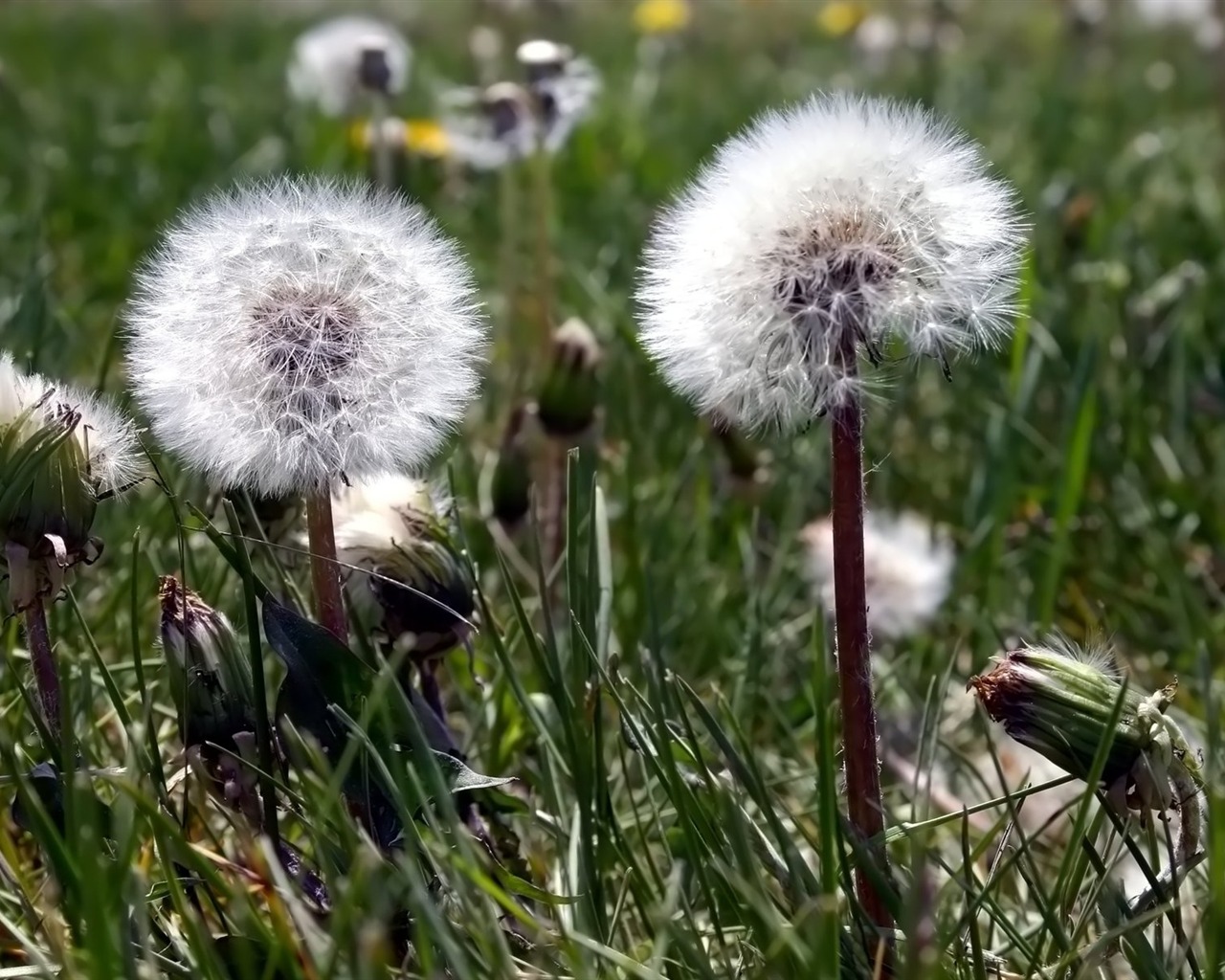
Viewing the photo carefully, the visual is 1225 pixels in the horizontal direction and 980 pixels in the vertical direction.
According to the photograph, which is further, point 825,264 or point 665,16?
point 665,16

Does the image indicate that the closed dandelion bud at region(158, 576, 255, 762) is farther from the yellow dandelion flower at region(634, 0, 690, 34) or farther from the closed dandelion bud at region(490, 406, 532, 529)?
the yellow dandelion flower at region(634, 0, 690, 34)

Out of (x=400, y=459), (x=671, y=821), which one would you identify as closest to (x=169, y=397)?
(x=400, y=459)

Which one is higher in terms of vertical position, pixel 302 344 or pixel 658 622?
pixel 302 344

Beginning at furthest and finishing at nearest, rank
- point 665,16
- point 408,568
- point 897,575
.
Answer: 1. point 665,16
2. point 897,575
3. point 408,568

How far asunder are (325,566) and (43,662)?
0.22 m

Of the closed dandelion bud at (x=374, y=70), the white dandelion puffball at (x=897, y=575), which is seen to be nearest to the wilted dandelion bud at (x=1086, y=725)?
the white dandelion puffball at (x=897, y=575)

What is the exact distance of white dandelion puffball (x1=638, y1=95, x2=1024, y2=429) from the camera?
3.36 ft

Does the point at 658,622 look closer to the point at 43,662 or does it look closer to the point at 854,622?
the point at 854,622

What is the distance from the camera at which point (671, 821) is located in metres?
1.37

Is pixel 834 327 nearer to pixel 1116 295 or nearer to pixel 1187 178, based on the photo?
pixel 1116 295

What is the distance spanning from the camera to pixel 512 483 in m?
1.86

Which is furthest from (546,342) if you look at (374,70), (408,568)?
(408,568)

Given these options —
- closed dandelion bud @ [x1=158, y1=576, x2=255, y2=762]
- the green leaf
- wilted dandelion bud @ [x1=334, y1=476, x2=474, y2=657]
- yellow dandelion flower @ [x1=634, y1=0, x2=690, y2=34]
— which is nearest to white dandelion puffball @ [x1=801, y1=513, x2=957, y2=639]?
wilted dandelion bud @ [x1=334, y1=476, x2=474, y2=657]

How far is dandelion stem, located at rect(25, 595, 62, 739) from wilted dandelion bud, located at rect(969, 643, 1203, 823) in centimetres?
68
